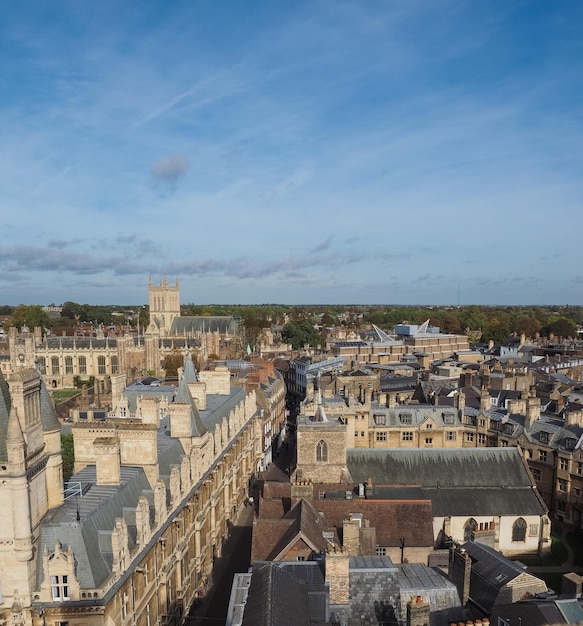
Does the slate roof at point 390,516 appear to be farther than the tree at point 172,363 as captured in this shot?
No

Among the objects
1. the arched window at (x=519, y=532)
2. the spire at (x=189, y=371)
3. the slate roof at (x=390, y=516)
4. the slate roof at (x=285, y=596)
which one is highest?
the spire at (x=189, y=371)

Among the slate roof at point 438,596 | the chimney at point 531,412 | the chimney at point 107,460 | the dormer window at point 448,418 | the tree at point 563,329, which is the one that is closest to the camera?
the slate roof at point 438,596

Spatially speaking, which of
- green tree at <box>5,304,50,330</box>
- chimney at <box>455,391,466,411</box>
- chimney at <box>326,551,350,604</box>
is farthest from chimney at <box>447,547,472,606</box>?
green tree at <box>5,304,50,330</box>

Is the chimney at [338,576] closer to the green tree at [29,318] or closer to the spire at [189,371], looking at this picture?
the spire at [189,371]

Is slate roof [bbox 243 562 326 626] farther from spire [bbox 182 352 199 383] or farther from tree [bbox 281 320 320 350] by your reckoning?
tree [bbox 281 320 320 350]

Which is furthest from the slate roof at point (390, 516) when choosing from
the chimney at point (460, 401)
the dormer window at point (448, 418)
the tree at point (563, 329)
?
the tree at point (563, 329)
